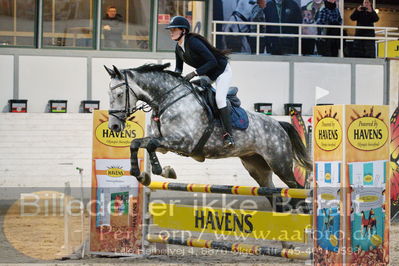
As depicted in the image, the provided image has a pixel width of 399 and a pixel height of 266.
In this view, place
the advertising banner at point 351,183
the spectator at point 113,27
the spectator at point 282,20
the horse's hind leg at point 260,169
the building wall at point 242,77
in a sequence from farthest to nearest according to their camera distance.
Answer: the spectator at point 282,20
the spectator at point 113,27
the building wall at point 242,77
the horse's hind leg at point 260,169
the advertising banner at point 351,183

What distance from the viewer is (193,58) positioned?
7.64m

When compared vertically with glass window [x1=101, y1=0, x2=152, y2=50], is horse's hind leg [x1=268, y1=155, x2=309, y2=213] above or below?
below

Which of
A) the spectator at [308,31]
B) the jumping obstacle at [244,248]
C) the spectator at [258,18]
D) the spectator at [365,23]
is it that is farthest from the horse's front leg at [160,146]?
the spectator at [365,23]

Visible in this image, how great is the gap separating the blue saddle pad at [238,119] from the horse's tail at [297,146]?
0.76 meters

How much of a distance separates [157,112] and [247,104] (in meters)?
7.51

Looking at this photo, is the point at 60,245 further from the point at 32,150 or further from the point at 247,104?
the point at 247,104

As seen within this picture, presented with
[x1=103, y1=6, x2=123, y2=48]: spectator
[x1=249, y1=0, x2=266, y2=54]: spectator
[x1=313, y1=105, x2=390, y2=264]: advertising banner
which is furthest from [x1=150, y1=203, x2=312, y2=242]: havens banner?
[x1=249, y1=0, x2=266, y2=54]: spectator

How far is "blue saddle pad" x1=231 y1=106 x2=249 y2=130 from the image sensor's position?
309 inches

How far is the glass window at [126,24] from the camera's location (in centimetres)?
1477

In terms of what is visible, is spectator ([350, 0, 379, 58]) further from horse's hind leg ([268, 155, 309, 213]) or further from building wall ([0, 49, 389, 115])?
horse's hind leg ([268, 155, 309, 213])

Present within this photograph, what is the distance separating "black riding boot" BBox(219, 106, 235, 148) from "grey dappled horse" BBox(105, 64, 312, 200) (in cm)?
6

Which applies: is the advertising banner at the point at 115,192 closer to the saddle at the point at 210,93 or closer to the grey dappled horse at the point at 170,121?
the grey dappled horse at the point at 170,121

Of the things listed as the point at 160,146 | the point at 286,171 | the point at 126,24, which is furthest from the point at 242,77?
the point at 160,146

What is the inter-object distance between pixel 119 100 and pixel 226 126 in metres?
1.08
